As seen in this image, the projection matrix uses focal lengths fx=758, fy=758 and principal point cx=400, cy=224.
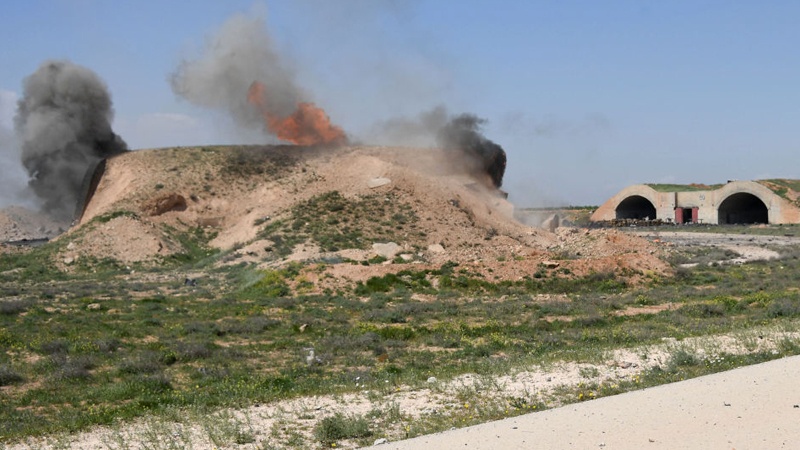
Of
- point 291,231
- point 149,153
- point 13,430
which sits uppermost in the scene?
point 149,153

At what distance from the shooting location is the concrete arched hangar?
6975 centimetres

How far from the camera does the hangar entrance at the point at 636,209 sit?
8214 centimetres

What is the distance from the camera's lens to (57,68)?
172 feet

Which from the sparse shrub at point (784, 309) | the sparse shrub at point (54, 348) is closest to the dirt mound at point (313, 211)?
the sparse shrub at point (784, 309)

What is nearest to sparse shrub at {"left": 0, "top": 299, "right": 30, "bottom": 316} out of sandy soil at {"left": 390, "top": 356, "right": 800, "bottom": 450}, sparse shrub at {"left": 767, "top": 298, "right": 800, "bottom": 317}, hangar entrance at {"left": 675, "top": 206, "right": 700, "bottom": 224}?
sandy soil at {"left": 390, "top": 356, "right": 800, "bottom": 450}

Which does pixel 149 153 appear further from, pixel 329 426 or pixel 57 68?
pixel 329 426

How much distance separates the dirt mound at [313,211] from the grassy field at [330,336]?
16.5 ft

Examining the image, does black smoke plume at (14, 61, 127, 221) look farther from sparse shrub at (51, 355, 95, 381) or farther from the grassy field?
sparse shrub at (51, 355, 95, 381)

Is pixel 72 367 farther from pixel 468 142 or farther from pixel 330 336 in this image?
pixel 468 142

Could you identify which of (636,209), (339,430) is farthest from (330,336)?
(636,209)

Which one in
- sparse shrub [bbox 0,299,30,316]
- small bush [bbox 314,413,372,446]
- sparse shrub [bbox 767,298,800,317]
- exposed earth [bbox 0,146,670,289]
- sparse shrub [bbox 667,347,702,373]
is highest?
exposed earth [bbox 0,146,670,289]

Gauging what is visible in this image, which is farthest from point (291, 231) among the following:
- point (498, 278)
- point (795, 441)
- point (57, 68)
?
point (795, 441)

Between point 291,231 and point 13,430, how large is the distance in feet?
97.2

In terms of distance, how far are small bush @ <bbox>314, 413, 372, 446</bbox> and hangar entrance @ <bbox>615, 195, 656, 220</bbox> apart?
246ft
